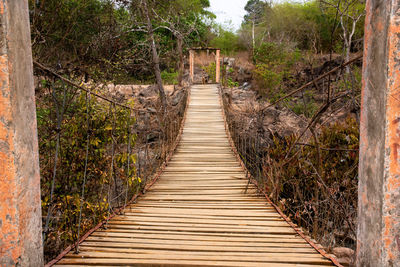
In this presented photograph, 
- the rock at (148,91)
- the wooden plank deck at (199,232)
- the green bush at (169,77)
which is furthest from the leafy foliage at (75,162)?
the green bush at (169,77)

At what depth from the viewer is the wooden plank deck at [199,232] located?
1466 mm

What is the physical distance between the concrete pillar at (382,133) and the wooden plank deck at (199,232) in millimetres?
497

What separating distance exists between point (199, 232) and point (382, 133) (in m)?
1.22

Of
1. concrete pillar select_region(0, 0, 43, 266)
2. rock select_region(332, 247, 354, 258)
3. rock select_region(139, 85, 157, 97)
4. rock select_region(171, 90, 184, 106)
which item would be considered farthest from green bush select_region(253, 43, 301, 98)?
concrete pillar select_region(0, 0, 43, 266)

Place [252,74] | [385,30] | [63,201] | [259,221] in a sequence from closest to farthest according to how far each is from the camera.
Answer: [385,30]
[259,221]
[63,201]
[252,74]

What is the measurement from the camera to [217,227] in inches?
78.0

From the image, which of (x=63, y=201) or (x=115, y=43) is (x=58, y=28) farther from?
(x=63, y=201)

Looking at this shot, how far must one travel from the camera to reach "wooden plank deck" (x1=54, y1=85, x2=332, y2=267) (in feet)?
4.81

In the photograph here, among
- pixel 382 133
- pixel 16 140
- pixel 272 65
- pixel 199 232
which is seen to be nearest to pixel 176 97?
pixel 272 65

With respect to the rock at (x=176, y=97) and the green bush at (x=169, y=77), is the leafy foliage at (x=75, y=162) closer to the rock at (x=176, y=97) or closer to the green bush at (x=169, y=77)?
the rock at (x=176, y=97)

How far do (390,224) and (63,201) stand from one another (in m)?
2.36

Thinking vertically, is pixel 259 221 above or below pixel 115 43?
below

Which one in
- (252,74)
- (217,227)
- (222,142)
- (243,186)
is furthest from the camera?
(252,74)

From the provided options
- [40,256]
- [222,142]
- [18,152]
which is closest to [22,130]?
[18,152]
